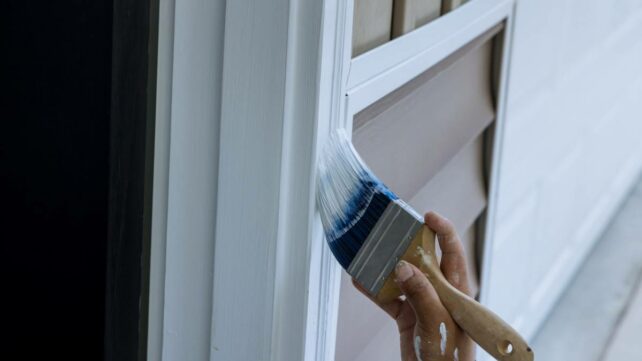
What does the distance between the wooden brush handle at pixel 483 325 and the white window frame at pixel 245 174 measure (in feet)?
0.41

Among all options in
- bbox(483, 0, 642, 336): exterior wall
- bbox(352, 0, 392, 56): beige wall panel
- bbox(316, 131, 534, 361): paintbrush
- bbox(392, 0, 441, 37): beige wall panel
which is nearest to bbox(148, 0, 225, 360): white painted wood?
bbox(316, 131, 534, 361): paintbrush

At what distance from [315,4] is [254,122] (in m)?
0.11

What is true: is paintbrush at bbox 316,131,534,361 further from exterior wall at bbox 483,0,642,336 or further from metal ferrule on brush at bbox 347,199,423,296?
exterior wall at bbox 483,0,642,336

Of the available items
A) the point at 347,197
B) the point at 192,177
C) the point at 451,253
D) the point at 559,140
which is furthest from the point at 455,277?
the point at 559,140

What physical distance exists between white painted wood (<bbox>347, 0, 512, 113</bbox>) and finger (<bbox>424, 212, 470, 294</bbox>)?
0.48 ft

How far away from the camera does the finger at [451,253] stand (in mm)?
840

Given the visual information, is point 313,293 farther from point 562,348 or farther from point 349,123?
point 562,348

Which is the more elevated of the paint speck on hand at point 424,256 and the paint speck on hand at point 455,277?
the paint speck on hand at point 424,256

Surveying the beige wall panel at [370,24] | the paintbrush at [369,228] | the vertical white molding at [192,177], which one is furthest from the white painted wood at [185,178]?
the beige wall panel at [370,24]

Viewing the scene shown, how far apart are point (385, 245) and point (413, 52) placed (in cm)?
35

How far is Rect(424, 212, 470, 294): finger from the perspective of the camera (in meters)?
0.84

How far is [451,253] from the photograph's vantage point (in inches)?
34.2

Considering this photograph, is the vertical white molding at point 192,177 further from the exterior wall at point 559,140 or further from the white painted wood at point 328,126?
the exterior wall at point 559,140

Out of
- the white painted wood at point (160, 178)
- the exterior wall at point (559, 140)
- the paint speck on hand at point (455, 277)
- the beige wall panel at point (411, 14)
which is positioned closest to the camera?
the white painted wood at point (160, 178)
